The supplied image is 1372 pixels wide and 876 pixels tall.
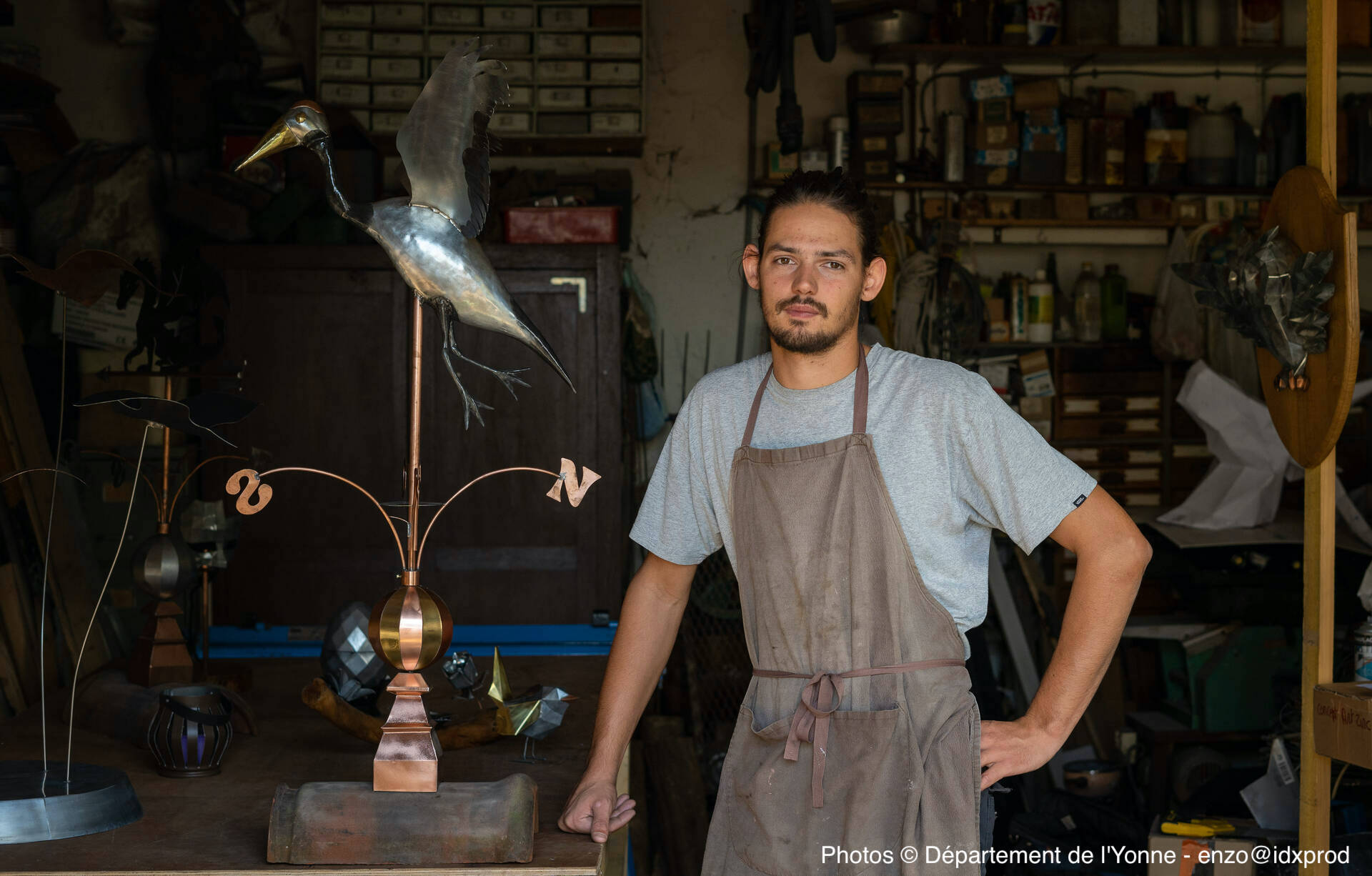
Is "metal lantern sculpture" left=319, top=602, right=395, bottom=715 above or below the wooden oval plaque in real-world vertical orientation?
below

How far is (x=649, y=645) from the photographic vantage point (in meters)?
2.01

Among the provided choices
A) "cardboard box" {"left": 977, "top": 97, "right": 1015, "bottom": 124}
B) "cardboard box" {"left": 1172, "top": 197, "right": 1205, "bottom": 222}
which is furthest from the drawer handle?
"cardboard box" {"left": 1172, "top": 197, "right": 1205, "bottom": 222}

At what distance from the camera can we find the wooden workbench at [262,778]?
1564 mm

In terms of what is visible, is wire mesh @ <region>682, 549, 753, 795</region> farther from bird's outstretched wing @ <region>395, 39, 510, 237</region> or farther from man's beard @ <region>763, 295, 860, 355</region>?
bird's outstretched wing @ <region>395, 39, 510, 237</region>

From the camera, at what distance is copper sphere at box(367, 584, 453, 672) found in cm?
163

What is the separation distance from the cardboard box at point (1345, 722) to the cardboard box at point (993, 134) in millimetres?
3405

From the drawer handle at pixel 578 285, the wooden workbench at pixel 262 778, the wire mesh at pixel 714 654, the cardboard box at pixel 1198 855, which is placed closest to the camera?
the wooden workbench at pixel 262 778

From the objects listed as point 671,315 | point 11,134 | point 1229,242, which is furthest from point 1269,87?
point 11,134

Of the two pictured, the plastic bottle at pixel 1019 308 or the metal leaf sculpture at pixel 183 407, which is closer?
the metal leaf sculpture at pixel 183 407

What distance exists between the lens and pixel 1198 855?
10.4 ft

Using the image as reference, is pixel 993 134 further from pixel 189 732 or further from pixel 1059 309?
pixel 189 732

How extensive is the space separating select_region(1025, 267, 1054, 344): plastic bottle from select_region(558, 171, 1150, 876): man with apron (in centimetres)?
371

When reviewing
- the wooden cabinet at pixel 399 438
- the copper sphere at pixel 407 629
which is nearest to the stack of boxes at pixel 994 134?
the wooden cabinet at pixel 399 438

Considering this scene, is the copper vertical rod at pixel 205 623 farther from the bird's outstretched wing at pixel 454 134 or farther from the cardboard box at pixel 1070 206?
the cardboard box at pixel 1070 206
